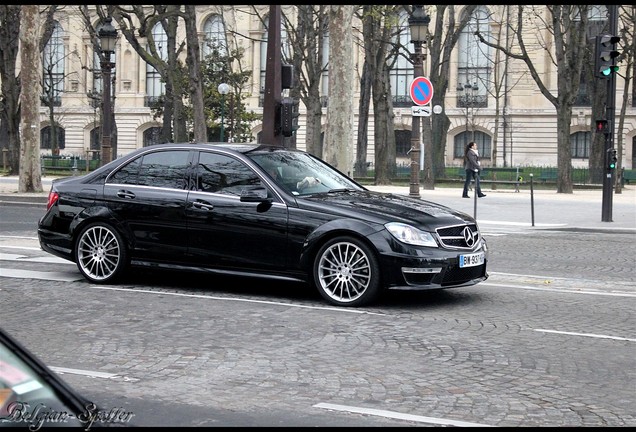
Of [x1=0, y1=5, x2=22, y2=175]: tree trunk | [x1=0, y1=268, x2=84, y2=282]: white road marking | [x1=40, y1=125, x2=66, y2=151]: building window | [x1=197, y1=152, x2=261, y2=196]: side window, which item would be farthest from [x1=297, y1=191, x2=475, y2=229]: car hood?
[x1=40, y1=125, x2=66, y2=151]: building window

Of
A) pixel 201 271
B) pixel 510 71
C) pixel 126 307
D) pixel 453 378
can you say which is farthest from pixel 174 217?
pixel 510 71

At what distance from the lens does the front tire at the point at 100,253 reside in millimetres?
10836

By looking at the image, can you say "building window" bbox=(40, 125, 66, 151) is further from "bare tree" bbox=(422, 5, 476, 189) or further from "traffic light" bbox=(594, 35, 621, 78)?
"traffic light" bbox=(594, 35, 621, 78)

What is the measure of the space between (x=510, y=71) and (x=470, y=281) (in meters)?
64.3

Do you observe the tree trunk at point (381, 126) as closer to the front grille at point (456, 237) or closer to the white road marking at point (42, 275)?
the white road marking at point (42, 275)

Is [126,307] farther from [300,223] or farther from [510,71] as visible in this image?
[510,71]

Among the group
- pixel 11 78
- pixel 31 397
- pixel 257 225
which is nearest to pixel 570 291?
pixel 257 225

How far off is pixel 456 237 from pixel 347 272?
3.53 ft

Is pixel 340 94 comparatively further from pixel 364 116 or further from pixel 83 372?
pixel 364 116

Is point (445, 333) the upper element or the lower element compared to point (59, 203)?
lower

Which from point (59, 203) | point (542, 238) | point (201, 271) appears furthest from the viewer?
point (542, 238)

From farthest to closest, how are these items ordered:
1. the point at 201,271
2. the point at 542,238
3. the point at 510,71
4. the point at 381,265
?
the point at 510,71
the point at 542,238
the point at 201,271
the point at 381,265

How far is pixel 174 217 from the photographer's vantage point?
1056 centimetres

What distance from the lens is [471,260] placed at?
9.83 metres
